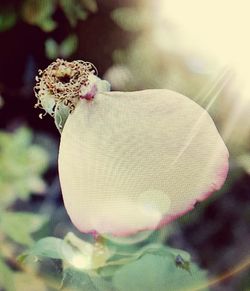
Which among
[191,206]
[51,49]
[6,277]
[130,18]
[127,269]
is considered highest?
[130,18]

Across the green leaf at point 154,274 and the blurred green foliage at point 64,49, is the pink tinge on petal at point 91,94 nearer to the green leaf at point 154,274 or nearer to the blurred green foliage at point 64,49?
A: the blurred green foliage at point 64,49

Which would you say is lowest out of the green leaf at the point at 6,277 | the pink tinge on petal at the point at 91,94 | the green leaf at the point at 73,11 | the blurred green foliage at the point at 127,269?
the green leaf at the point at 6,277

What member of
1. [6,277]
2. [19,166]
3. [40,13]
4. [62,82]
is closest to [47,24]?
[40,13]

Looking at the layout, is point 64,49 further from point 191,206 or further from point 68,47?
point 191,206


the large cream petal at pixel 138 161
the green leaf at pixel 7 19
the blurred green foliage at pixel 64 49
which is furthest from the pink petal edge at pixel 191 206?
the green leaf at pixel 7 19

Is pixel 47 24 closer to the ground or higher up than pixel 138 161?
higher up

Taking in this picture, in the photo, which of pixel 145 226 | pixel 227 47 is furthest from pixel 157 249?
pixel 227 47

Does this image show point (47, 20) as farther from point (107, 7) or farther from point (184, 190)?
point (184, 190)

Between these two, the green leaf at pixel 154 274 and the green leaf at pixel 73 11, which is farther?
the green leaf at pixel 73 11
